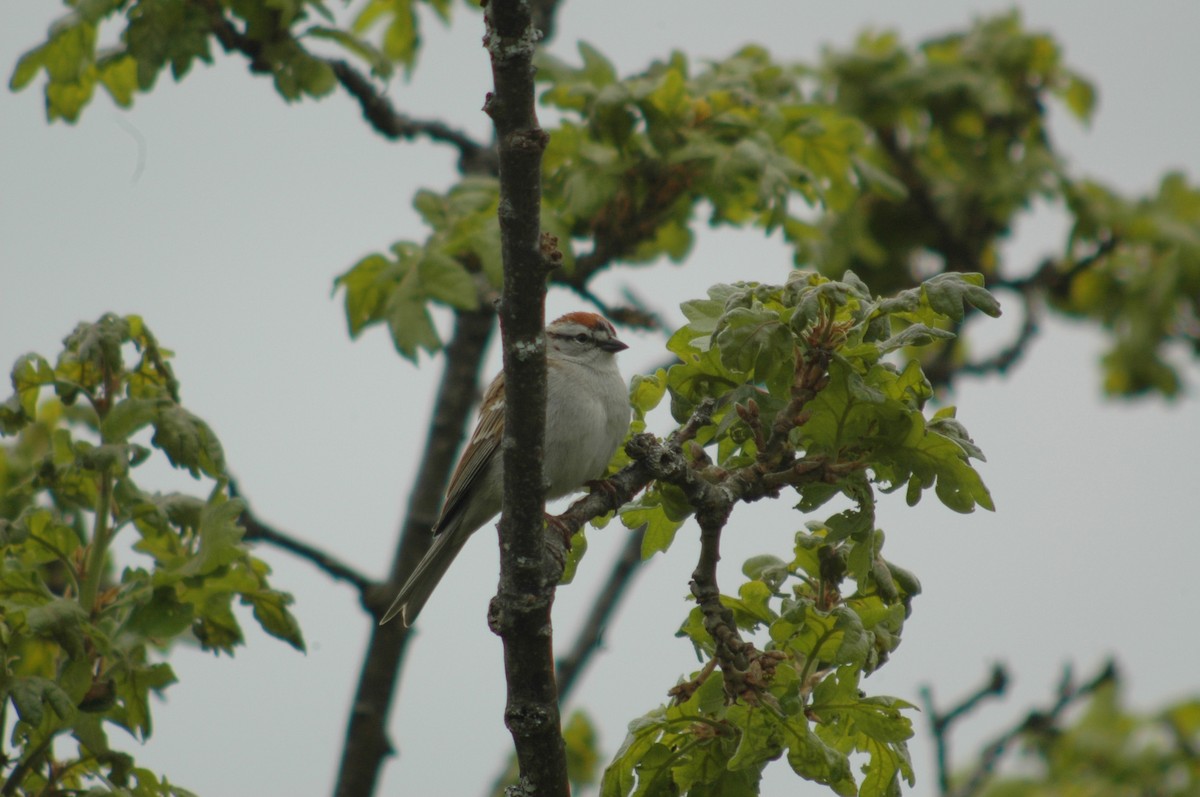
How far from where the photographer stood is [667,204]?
5.50 metres

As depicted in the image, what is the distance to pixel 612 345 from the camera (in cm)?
559

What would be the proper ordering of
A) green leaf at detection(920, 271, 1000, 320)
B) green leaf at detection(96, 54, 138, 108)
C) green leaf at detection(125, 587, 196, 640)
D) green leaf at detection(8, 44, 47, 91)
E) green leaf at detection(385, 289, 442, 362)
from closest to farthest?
green leaf at detection(920, 271, 1000, 320)
green leaf at detection(125, 587, 196, 640)
green leaf at detection(385, 289, 442, 362)
green leaf at detection(8, 44, 47, 91)
green leaf at detection(96, 54, 138, 108)

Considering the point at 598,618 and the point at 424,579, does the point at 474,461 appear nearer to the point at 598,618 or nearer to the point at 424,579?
the point at 424,579

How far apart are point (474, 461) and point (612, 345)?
857 millimetres

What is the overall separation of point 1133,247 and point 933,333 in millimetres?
6201

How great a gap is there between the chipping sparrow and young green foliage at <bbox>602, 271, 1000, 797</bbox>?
5.34ft

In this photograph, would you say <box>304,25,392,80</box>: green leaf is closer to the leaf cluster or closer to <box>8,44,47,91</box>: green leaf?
the leaf cluster

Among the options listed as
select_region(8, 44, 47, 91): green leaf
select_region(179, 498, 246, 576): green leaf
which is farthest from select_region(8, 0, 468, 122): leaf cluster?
select_region(179, 498, 246, 576): green leaf

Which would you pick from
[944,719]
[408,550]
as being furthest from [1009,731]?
[408,550]

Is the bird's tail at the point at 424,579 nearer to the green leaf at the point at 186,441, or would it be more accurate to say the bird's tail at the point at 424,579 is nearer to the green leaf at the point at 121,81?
the green leaf at the point at 186,441

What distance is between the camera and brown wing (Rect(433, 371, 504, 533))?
5105 millimetres

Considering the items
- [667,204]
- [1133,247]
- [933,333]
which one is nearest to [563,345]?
[667,204]

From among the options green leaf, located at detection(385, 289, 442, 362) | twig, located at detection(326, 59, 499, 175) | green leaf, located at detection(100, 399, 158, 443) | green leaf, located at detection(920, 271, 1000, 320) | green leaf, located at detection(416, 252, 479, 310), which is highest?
twig, located at detection(326, 59, 499, 175)

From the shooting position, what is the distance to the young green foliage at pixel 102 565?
10.4 feet
